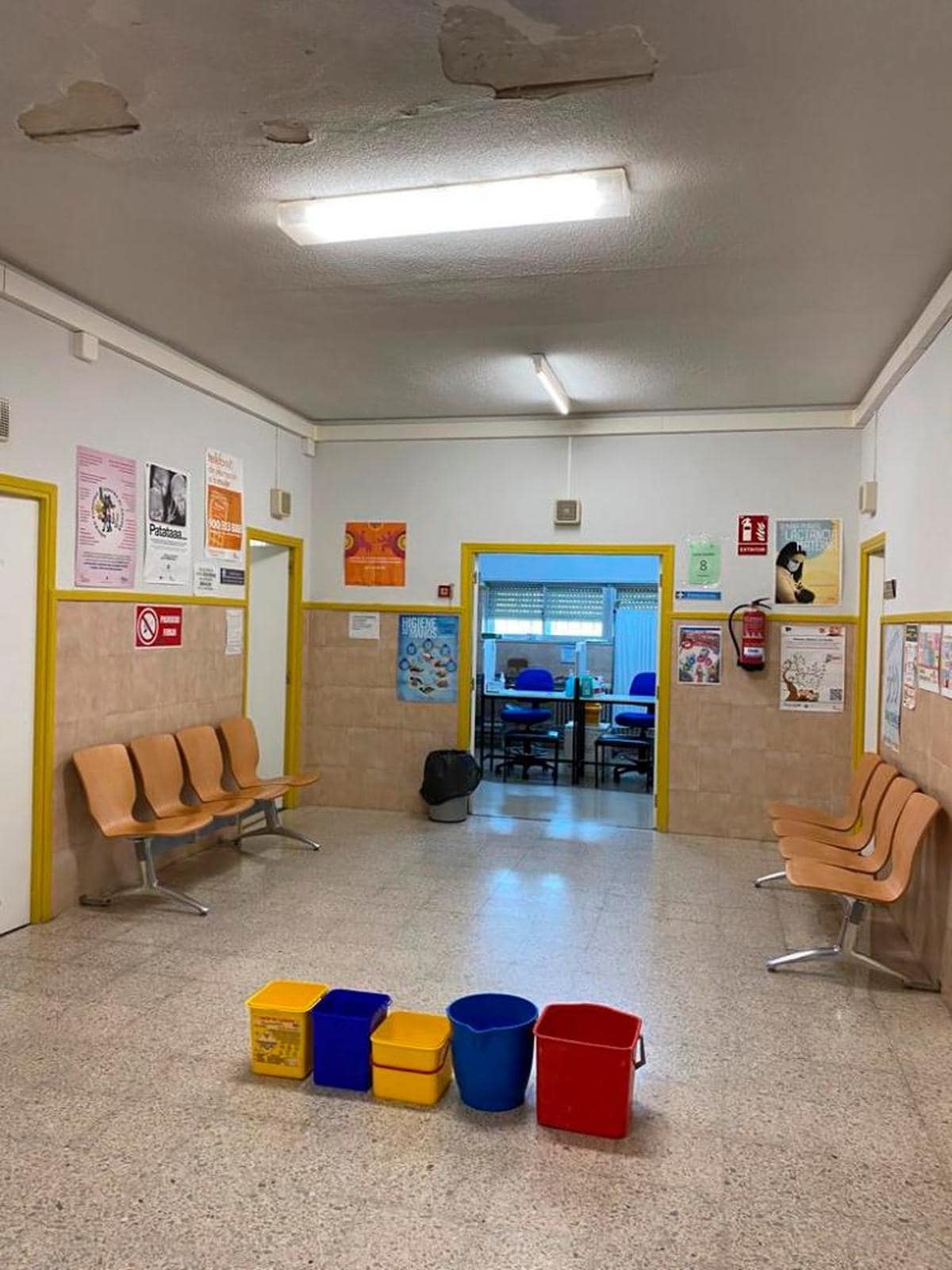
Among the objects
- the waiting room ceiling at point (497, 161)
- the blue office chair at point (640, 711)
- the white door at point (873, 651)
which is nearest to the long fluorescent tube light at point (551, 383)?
the waiting room ceiling at point (497, 161)

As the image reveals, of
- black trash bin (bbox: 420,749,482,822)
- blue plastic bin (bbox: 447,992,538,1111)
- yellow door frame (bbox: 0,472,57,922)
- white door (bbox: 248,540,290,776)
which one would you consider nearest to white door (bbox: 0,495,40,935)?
yellow door frame (bbox: 0,472,57,922)

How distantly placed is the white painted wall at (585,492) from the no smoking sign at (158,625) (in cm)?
184

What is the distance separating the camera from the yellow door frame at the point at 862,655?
5703 millimetres

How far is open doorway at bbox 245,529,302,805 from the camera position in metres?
6.45

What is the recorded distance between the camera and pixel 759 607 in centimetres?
596

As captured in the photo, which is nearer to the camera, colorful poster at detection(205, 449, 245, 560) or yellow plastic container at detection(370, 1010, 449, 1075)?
yellow plastic container at detection(370, 1010, 449, 1075)

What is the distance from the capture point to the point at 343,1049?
8.94ft

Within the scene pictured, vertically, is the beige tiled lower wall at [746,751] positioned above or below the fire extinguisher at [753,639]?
below

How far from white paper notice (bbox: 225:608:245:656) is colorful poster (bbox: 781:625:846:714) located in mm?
3661

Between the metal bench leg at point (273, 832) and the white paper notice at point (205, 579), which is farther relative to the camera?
the metal bench leg at point (273, 832)

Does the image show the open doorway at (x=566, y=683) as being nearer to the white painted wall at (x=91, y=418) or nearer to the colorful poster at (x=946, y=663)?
the white painted wall at (x=91, y=418)

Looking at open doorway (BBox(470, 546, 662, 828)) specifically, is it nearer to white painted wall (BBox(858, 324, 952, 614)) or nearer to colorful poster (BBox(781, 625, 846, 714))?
colorful poster (BBox(781, 625, 846, 714))

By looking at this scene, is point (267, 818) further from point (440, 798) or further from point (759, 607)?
point (759, 607)

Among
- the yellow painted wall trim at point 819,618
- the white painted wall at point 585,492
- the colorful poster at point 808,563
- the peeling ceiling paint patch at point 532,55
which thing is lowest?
the yellow painted wall trim at point 819,618
